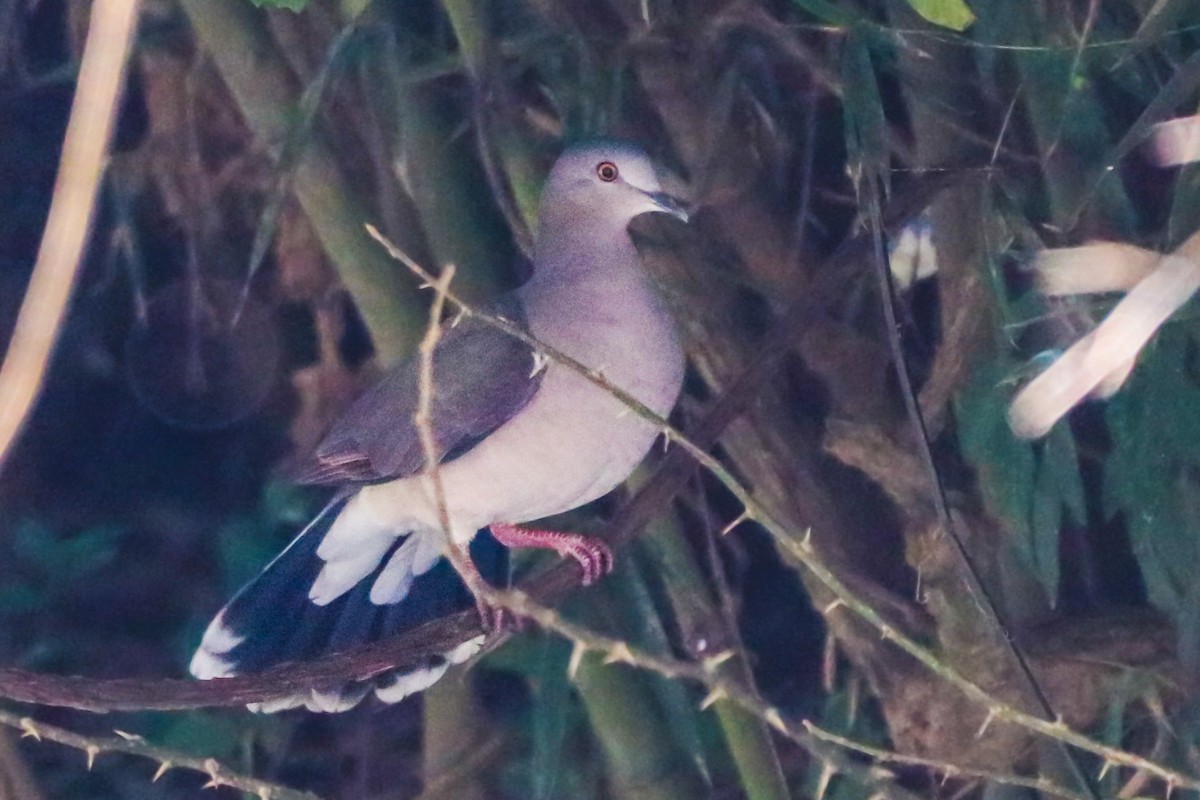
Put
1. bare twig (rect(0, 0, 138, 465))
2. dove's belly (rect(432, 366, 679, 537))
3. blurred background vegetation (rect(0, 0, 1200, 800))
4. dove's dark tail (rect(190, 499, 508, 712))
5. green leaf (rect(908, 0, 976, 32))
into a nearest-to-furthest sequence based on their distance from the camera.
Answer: bare twig (rect(0, 0, 138, 465)) < green leaf (rect(908, 0, 976, 32)) < dove's belly (rect(432, 366, 679, 537)) < blurred background vegetation (rect(0, 0, 1200, 800)) < dove's dark tail (rect(190, 499, 508, 712))

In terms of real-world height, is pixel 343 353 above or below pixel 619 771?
above

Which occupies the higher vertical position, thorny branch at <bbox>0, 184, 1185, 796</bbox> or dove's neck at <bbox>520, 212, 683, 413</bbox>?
dove's neck at <bbox>520, 212, 683, 413</bbox>

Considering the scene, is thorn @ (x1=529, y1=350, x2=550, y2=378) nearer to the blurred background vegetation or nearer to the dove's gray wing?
the dove's gray wing

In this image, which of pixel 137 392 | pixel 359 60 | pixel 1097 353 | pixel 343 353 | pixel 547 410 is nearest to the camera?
pixel 1097 353

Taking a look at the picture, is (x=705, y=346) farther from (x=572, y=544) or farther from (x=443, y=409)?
(x=443, y=409)

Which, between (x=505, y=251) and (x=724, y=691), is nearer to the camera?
(x=724, y=691)

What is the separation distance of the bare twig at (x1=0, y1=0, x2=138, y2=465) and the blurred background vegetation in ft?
3.36

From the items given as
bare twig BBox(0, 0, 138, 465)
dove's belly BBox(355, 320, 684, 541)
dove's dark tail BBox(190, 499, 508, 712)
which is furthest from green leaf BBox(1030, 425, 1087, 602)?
bare twig BBox(0, 0, 138, 465)

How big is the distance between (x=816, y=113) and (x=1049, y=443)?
86cm

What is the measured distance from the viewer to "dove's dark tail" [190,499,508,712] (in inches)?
93.0

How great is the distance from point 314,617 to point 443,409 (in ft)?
1.64

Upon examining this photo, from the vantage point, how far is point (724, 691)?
Answer: 4.56 feet

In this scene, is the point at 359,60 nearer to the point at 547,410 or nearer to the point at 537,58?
the point at 537,58

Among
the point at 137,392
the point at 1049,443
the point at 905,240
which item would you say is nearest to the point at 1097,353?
the point at 1049,443
